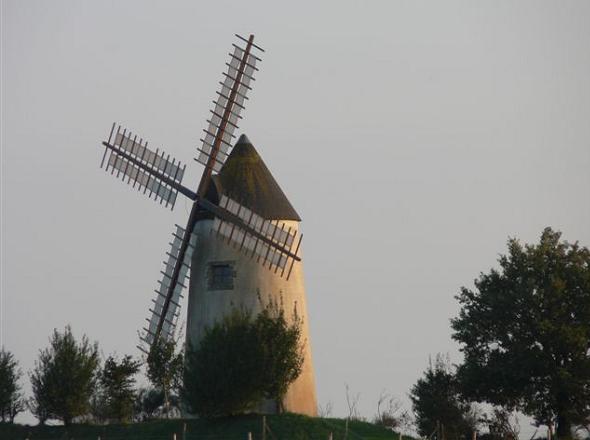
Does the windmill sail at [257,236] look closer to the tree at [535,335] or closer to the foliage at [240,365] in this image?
the foliage at [240,365]

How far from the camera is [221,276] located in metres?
59.3

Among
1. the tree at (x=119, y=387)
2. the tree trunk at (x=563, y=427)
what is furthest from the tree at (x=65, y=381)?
the tree trunk at (x=563, y=427)

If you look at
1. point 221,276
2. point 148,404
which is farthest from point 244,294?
point 148,404

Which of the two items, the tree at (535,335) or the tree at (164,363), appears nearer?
the tree at (535,335)

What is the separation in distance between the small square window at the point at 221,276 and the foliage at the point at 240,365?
1.73 metres


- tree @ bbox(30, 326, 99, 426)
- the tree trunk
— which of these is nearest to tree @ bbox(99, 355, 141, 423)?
tree @ bbox(30, 326, 99, 426)

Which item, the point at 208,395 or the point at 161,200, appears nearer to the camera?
the point at 208,395

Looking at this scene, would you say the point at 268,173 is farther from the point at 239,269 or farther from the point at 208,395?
the point at 208,395

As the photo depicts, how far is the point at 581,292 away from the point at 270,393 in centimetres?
1211

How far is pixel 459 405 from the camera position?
57812mm

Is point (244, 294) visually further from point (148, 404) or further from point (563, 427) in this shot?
point (563, 427)

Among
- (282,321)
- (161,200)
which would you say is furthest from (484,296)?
(161,200)

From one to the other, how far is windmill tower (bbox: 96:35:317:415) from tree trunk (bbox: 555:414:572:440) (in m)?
9.48

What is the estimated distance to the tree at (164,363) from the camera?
6147 centimetres
